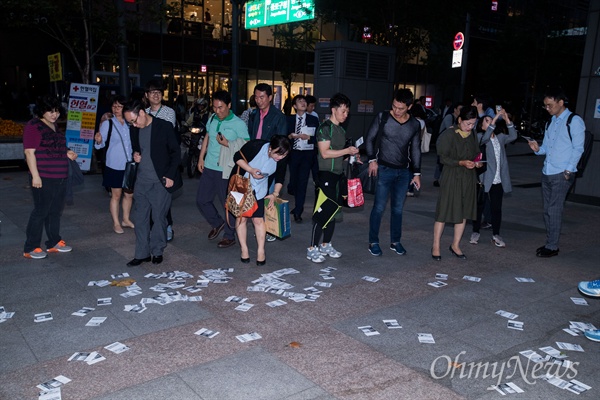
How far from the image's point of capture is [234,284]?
564 centimetres

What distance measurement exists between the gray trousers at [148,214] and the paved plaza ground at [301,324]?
30 centimetres

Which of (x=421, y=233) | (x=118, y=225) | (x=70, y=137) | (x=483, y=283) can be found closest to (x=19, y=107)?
(x=70, y=137)

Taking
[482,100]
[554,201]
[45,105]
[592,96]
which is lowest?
[554,201]

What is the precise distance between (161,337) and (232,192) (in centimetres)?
208

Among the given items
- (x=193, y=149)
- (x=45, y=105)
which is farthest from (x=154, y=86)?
(x=193, y=149)

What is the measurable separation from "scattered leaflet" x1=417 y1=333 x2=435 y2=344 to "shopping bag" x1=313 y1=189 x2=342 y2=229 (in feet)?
7.53

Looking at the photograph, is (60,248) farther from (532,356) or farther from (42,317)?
(532,356)

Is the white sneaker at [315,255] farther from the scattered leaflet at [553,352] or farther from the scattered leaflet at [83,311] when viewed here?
the scattered leaflet at [553,352]

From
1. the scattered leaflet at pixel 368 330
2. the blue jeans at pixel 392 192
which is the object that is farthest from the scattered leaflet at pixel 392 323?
the blue jeans at pixel 392 192

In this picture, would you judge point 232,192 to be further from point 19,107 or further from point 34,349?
point 19,107

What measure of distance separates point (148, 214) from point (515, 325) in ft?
13.5

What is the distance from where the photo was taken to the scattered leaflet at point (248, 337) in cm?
429

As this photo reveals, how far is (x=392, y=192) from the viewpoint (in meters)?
6.91

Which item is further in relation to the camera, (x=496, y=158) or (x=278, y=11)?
(x=278, y=11)
